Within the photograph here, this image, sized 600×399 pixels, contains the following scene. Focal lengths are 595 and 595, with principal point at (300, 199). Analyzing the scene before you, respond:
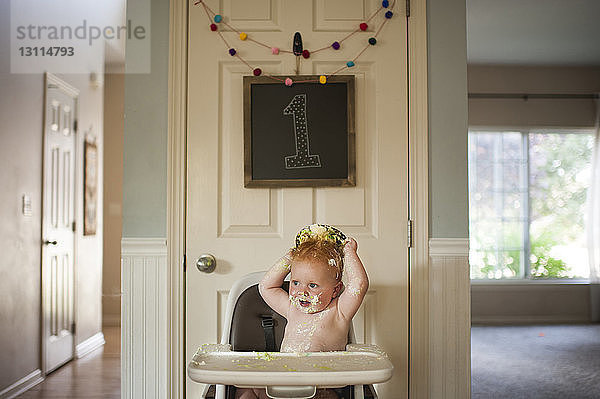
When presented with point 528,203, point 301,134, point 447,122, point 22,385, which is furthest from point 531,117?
point 22,385

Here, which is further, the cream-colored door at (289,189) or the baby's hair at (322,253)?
the cream-colored door at (289,189)

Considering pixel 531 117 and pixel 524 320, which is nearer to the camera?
pixel 524 320

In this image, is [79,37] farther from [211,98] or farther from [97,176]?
[211,98]

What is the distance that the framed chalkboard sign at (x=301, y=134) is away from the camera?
2.44 meters

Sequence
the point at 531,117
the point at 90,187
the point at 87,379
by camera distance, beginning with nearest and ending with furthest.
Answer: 1. the point at 87,379
2. the point at 90,187
3. the point at 531,117

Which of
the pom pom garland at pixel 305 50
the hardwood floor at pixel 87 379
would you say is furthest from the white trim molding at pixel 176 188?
the hardwood floor at pixel 87 379

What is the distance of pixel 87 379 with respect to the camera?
4.26 meters

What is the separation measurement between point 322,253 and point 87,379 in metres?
3.03

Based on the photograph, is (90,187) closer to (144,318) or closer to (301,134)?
(144,318)

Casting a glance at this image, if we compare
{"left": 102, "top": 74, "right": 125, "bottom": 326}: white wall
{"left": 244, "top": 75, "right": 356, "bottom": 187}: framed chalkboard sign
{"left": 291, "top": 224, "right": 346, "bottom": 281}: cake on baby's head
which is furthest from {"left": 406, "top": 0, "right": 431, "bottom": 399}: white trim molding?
{"left": 102, "top": 74, "right": 125, "bottom": 326}: white wall

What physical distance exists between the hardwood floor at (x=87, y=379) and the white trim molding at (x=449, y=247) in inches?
94.0

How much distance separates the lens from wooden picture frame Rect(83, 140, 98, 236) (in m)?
5.50

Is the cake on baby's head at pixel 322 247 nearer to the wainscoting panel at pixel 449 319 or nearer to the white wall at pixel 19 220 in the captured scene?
the wainscoting panel at pixel 449 319

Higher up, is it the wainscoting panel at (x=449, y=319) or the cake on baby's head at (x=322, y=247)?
the cake on baby's head at (x=322, y=247)
